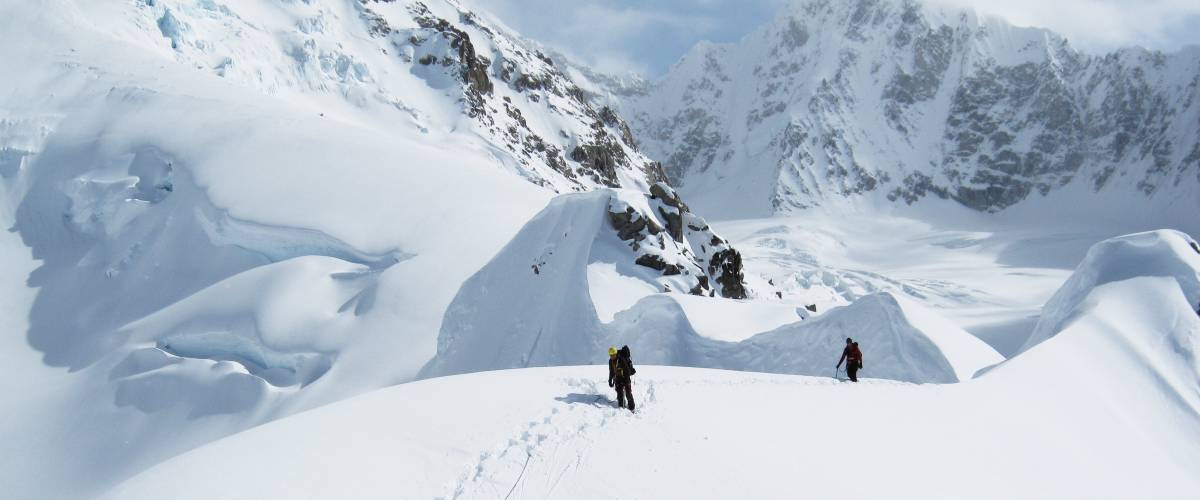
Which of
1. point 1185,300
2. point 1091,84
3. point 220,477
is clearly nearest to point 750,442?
point 220,477

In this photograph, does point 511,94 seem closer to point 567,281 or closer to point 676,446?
point 567,281

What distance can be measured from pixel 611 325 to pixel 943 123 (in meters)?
160

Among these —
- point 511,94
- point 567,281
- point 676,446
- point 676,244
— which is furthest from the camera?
point 511,94

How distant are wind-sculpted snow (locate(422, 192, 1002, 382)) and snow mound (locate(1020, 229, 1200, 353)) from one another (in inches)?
199

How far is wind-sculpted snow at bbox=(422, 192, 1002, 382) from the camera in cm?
1878

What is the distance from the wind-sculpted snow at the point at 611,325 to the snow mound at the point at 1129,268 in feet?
16.6

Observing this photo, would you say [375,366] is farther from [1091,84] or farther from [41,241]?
[1091,84]

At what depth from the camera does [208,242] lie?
25.4m

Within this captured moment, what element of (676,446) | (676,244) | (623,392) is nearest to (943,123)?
(676,244)

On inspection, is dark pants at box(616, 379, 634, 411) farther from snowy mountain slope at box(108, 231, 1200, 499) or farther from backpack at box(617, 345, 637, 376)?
snowy mountain slope at box(108, 231, 1200, 499)

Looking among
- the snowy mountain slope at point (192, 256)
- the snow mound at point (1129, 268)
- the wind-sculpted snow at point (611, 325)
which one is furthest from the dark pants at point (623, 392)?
the snow mound at point (1129, 268)

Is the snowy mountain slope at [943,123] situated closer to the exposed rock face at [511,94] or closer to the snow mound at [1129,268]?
the exposed rock face at [511,94]

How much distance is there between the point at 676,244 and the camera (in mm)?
25344

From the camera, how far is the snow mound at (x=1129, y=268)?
874 inches
